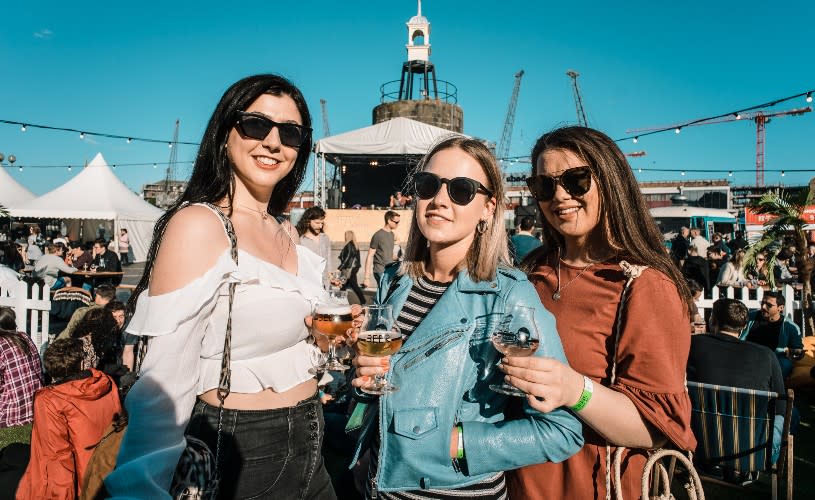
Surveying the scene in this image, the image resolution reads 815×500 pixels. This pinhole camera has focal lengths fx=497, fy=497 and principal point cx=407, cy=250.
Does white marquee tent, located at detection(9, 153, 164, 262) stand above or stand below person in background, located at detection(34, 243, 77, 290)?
above

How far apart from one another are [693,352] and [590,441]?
137 inches

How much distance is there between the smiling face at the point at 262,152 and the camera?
6.66 ft

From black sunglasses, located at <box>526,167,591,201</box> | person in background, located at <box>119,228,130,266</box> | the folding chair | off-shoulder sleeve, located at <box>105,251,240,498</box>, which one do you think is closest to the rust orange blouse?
black sunglasses, located at <box>526,167,591,201</box>

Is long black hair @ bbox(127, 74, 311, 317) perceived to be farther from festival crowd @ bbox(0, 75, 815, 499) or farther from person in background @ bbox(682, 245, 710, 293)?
person in background @ bbox(682, 245, 710, 293)

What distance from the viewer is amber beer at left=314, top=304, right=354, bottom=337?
1878 millimetres

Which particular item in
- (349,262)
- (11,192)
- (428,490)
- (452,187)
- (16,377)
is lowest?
(16,377)

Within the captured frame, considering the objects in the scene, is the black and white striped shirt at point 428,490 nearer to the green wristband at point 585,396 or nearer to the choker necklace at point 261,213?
the green wristband at point 585,396

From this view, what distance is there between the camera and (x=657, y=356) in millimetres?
1730

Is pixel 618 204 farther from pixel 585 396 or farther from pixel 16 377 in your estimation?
pixel 16 377

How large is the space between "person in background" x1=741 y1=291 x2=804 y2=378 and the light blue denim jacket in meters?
6.51

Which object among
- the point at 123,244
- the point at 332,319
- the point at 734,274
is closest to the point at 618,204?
the point at 332,319

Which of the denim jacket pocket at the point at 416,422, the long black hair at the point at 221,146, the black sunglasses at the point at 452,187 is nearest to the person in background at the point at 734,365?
the black sunglasses at the point at 452,187

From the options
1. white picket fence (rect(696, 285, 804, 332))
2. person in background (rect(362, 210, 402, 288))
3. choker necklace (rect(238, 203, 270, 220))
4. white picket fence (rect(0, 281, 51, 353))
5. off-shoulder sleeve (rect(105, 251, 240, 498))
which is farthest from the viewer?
person in background (rect(362, 210, 402, 288))

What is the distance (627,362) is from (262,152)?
1.63 metres
